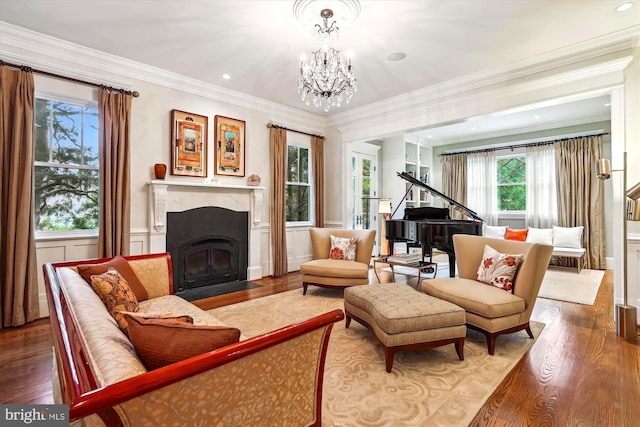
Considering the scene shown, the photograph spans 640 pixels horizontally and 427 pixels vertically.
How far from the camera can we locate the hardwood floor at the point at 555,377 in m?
1.78

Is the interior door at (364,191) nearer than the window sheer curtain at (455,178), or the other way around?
the interior door at (364,191)

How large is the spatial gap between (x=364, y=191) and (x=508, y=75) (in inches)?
150

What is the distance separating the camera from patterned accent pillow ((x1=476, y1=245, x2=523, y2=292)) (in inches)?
109

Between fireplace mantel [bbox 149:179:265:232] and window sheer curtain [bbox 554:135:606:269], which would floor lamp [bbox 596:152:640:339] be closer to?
window sheer curtain [bbox 554:135:606:269]

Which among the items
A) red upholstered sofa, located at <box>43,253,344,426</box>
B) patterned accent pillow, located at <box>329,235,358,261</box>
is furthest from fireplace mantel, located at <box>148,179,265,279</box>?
red upholstered sofa, located at <box>43,253,344,426</box>

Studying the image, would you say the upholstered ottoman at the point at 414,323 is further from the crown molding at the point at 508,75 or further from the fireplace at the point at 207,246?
the crown molding at the point at 508,75

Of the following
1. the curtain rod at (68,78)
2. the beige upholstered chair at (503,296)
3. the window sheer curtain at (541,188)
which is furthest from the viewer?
the window sheer curtain at (541,188)

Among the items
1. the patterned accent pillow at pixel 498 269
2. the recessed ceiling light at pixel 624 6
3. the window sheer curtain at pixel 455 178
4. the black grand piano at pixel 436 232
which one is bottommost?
the patterned accent pillow at pixel 498 269

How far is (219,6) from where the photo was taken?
9.09ft

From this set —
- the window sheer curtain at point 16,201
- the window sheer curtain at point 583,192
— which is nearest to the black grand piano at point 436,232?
the window sheer curtain at point 583,192

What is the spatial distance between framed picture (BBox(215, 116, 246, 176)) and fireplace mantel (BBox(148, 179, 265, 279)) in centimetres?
29

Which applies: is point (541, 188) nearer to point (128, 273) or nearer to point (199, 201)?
point (199, 201)

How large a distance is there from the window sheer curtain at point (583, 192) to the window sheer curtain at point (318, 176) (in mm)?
4805

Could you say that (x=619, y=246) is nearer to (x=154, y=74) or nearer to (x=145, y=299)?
(x=145, y=299)
